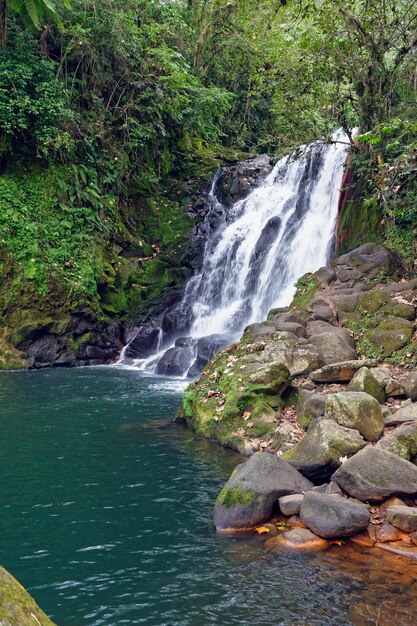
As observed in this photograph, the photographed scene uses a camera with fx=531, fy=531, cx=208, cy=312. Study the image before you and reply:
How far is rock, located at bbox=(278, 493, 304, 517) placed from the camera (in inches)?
231

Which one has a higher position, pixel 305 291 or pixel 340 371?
pixel 305 291

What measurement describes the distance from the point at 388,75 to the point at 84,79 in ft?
36.3

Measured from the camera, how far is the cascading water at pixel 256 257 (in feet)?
54.2

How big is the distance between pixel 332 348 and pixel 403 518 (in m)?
4.53

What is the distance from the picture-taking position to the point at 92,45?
18.9m

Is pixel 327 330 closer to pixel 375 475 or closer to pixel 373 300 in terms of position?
pixel 373 300

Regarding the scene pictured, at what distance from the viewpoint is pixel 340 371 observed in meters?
8.84

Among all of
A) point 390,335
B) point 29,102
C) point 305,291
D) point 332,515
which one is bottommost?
point 332,515

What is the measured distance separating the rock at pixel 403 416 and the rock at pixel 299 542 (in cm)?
233

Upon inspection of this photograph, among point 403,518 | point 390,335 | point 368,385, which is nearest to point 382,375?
point 368,385

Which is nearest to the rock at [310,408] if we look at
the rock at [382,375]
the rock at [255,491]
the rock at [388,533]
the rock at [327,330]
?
the rock at [382,375]

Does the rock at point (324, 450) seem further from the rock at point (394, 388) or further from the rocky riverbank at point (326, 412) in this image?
the rock at point (394, 388)

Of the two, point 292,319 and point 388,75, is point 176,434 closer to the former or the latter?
point 292,319

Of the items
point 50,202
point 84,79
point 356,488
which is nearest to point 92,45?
point 84,79
